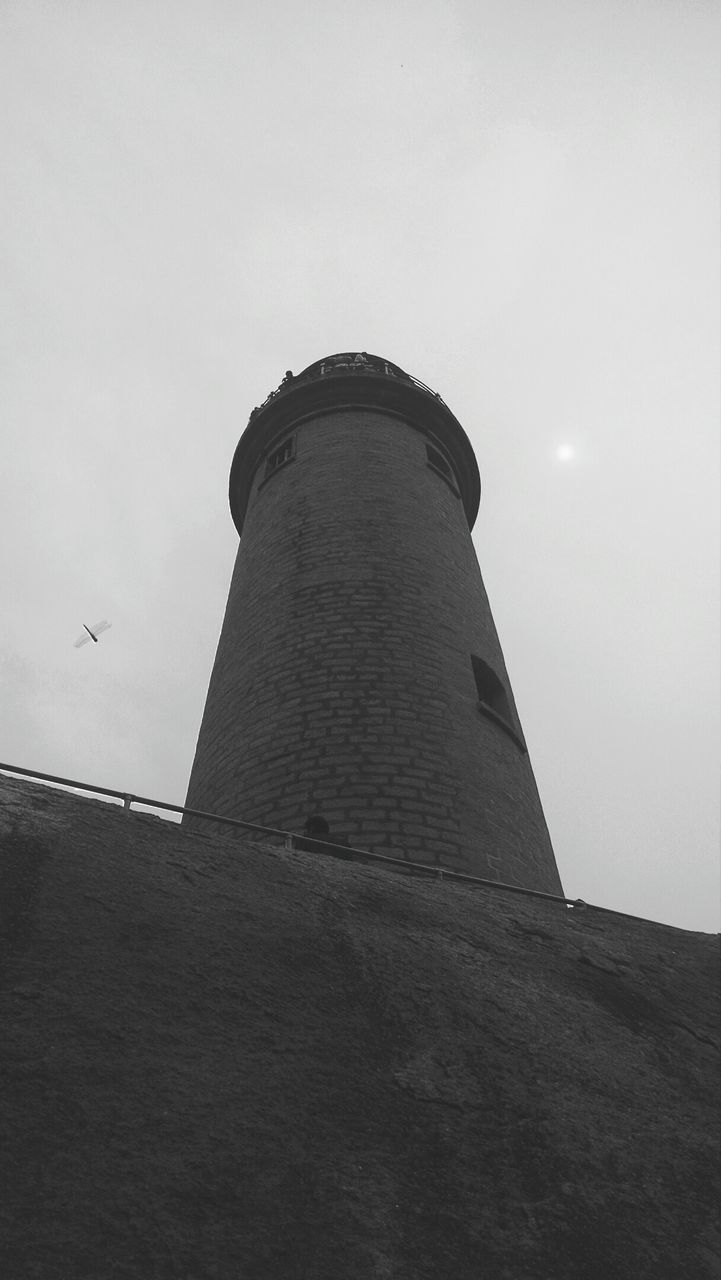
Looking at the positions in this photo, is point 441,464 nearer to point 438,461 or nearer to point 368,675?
point 438,461

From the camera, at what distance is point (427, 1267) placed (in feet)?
7.92

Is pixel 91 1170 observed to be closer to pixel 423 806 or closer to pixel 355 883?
pixel 355 883

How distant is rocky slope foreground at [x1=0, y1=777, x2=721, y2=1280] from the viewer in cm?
229

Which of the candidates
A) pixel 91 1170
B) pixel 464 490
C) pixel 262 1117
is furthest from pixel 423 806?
pixel 464 490

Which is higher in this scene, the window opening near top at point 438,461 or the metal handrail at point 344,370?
the metal handrail at point 344,370

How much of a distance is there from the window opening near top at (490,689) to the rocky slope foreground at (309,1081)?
183 inches

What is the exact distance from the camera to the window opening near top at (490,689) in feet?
29.6

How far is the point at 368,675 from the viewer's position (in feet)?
25.8

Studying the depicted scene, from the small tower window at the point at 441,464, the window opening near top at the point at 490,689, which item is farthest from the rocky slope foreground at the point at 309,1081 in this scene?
the small tower window at the point at 441,464

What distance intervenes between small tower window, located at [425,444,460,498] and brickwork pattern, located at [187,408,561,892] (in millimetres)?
1269

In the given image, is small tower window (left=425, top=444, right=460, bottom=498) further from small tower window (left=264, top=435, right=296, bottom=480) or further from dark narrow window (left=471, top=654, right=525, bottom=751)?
dark narrow window (left=471, top=654, right=525, bottom=751)

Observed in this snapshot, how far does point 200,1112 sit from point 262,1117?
8.8 inches

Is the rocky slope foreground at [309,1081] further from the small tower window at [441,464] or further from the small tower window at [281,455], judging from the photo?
the small tower window at [441,464]

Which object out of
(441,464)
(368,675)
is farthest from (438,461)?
(368,675)
